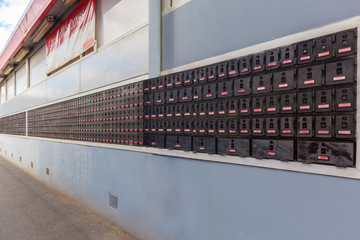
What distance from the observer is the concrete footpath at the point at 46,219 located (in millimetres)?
3354

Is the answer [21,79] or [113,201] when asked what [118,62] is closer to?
[113,201]

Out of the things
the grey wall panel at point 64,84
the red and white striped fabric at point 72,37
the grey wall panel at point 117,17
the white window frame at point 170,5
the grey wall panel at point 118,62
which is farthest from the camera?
the grey wall panel at point 64,84

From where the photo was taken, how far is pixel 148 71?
10.1ft

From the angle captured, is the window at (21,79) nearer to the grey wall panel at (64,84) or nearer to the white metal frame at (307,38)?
the grey wall panel at (64,84)

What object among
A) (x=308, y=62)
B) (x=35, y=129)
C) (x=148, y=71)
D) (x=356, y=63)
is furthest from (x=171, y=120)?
(x=35, y=129)

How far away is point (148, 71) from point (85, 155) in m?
2.63

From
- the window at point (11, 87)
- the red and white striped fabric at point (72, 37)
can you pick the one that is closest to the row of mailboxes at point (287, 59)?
the red and white striped fabric at point (72, 37)

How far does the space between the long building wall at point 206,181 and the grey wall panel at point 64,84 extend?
0.45 meters

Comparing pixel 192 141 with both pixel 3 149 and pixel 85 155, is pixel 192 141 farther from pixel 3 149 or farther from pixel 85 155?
pixel 3 149

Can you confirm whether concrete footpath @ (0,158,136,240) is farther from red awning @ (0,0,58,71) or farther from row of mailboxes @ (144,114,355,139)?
red awning @ (0,0,58,71)

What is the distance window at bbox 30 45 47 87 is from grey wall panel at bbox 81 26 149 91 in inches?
131

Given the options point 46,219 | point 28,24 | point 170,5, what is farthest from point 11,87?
point 170,5

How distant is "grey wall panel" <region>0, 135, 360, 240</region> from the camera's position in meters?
1.55

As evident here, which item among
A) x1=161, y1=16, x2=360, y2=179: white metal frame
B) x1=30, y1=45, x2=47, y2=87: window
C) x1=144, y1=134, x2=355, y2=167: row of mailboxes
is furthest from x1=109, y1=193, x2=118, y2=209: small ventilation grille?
x1=30, y1=45, x2=47, y2=87: window
